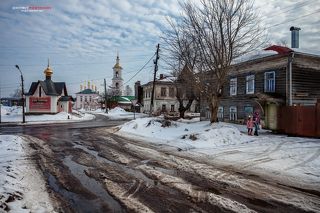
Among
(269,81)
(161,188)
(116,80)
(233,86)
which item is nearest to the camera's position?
(161,188)

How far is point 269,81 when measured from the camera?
2241cm

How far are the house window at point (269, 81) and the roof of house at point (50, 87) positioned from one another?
39.3 metres

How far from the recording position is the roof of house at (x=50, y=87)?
161ft

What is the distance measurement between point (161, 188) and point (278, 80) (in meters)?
18.0

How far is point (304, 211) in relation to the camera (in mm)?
5262

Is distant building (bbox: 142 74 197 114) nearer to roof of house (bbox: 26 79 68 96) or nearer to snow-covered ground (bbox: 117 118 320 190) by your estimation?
roof of house (bbox: 26 79 68 96)

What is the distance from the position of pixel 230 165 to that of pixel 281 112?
431 inches

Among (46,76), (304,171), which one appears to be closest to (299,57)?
(304,171)

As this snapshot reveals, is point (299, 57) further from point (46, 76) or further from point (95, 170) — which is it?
point (46, 76)

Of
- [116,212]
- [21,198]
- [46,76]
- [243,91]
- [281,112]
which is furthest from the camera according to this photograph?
[46,76]

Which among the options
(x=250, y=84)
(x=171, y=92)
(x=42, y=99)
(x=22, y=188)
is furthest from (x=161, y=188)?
(x=171, y=92)

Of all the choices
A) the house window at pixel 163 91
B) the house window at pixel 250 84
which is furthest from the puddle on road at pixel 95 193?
the house window at pixel 163 91

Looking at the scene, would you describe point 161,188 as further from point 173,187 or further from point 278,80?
point 278,80

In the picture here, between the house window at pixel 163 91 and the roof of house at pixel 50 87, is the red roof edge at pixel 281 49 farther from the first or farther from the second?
the roof of house at pixel 50 87
